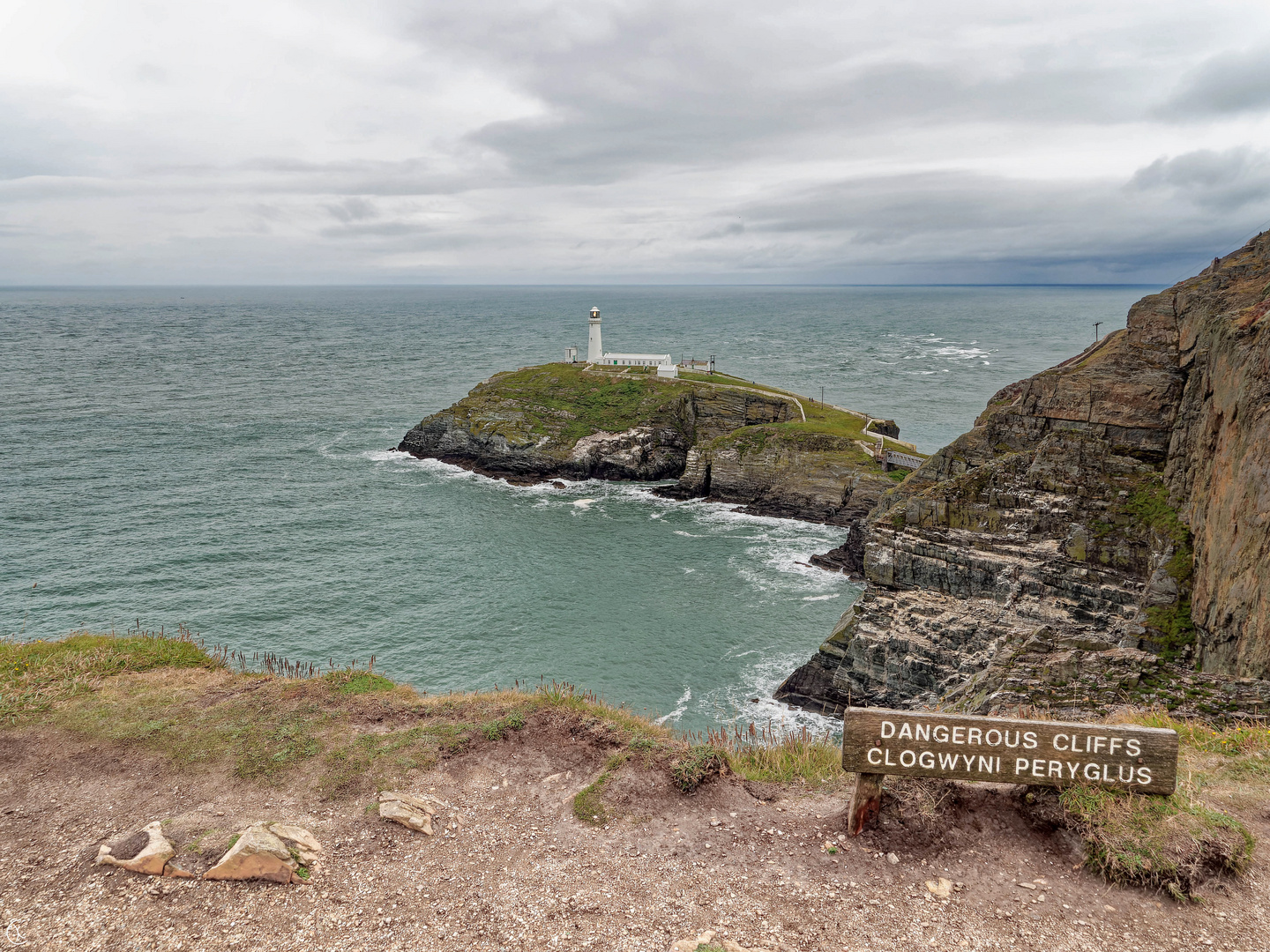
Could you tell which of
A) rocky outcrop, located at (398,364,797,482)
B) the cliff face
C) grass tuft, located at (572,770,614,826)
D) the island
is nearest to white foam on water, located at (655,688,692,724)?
the cliff face

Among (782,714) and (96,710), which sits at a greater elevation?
(96,710)

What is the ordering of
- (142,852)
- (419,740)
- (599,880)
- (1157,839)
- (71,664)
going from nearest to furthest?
(1157,839) < (599,880) < (142,852) < (419,740) < (71,664)

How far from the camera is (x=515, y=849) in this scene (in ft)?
33.3

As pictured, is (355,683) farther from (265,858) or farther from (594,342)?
(594,342)

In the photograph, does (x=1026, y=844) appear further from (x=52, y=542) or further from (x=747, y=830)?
(x=52, y=542)

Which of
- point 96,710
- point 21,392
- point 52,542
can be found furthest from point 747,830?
point 21,392

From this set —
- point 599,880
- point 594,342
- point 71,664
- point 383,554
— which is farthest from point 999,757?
point 594,342

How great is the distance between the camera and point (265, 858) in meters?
9.51

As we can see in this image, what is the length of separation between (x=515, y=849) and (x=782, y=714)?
2261 cm

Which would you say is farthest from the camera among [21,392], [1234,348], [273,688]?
[21,392]

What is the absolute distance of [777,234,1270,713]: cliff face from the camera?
18078 mm

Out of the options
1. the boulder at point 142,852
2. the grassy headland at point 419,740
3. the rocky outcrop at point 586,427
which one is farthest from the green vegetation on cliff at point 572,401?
the boulder at point 142,852

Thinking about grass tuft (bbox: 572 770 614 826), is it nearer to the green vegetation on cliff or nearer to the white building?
the green vegetation on cliff

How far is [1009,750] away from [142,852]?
11.9 m
